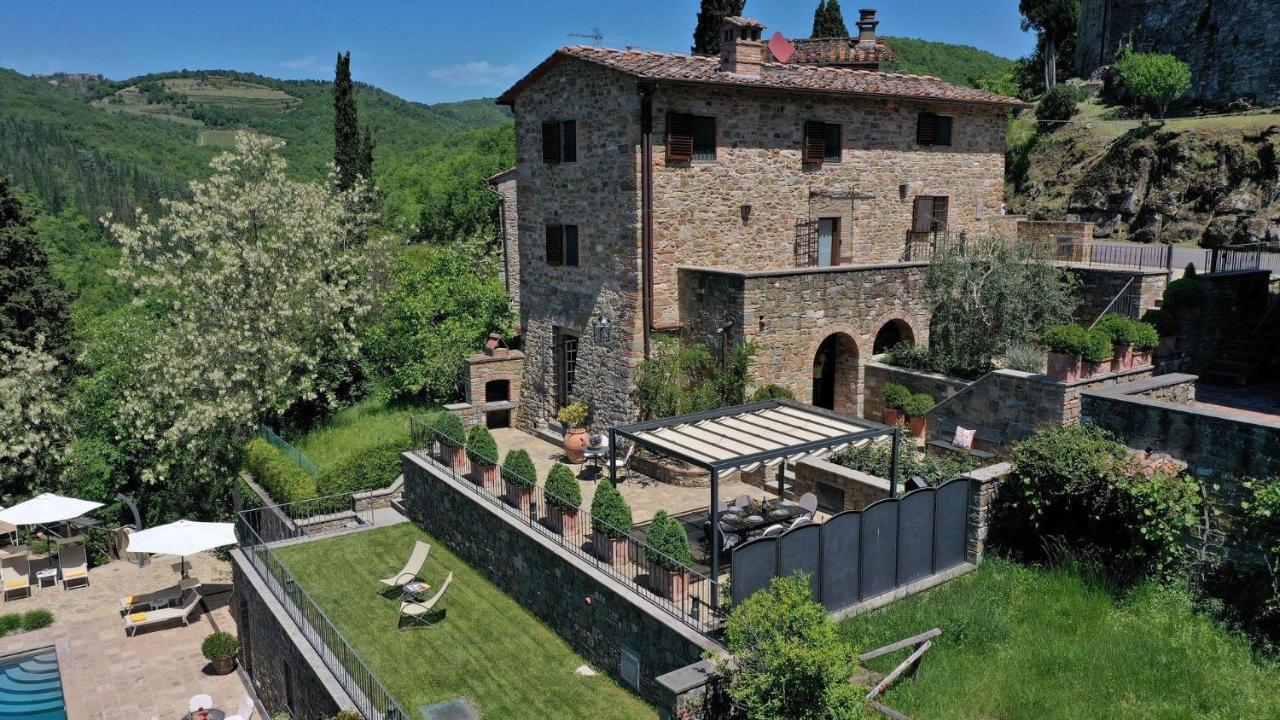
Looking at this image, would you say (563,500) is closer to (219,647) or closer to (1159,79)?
(219,647)

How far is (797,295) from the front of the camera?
17.8 meters

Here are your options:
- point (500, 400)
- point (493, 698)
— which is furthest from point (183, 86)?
point (493, 698)

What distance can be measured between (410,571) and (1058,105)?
45.7 meters

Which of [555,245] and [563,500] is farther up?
[555,245]

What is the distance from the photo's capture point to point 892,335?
2108 centimetres

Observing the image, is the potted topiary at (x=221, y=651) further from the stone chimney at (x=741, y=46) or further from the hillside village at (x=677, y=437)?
the stone chimney at (x=741, y=46)

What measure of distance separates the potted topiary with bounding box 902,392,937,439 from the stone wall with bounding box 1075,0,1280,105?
121 feet

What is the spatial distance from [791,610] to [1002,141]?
19.6m

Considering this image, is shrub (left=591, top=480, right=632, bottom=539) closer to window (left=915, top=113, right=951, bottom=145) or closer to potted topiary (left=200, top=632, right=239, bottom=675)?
potted topiary (left=200, top=632, right=239, bottom=675)

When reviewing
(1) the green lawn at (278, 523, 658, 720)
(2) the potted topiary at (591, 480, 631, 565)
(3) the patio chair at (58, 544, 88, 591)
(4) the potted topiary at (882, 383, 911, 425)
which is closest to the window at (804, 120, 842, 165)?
(4) the potted topiary at (882, 383, 911, 425)

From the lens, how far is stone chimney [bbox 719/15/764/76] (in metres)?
19.0

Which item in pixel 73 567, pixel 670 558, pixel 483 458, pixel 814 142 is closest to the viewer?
pixel 670 558

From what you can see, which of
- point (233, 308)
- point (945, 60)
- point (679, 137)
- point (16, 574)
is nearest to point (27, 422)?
point (16, 574)

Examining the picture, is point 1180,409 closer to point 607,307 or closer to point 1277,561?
point 1277,561
